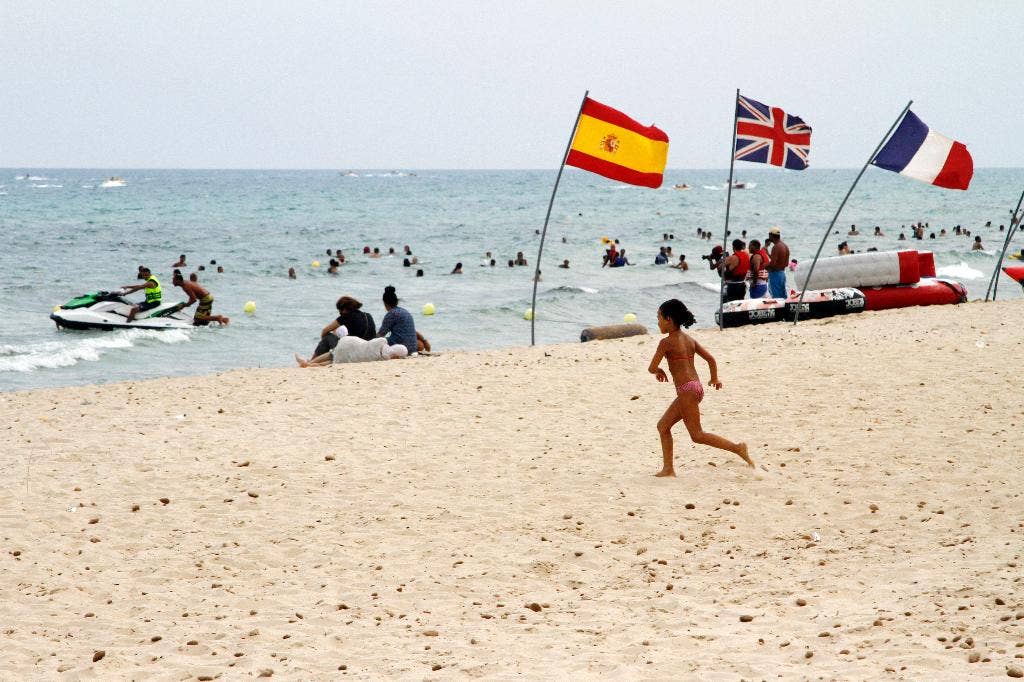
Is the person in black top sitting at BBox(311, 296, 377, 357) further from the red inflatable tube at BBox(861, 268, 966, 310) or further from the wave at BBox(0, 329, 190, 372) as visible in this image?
the red inflatable tube at BBox(861, 268, 966, 310)

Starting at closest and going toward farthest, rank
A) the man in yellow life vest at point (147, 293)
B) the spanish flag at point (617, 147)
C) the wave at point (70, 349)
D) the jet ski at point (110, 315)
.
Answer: the spanish flag at point (617, 147), the wave at point (70, 349), the jet ski at point (110, 315), the man in yellow life vest at point (147, 293)

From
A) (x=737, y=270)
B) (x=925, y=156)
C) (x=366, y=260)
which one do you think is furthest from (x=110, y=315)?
(x=366, y=260)

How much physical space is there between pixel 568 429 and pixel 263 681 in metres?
5.15

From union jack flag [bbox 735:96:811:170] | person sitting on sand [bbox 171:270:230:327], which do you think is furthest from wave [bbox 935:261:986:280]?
person sitting on sand [bbox 171:270:230:327]

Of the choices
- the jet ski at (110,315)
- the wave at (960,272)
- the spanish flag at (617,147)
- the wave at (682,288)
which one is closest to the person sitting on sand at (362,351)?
the spanish flag at (617,147)

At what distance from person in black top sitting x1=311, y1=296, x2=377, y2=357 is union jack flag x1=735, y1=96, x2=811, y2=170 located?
5607mm

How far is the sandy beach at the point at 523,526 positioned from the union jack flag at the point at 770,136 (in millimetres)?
3186

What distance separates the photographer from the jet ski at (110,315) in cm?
2100

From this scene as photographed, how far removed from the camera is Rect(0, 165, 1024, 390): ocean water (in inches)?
804

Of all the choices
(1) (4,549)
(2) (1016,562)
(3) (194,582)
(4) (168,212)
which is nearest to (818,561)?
(2) (1016,562)

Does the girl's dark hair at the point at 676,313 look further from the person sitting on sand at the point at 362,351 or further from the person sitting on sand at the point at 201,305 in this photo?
the person sitting on sand at the point at 201,305

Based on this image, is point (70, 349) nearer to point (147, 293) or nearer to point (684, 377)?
point (147, 293)

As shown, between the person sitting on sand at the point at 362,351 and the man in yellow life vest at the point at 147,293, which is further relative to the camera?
the man in yellow life vest at the point at 147,293

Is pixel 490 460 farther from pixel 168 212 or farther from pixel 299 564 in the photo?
pixel 168 212
